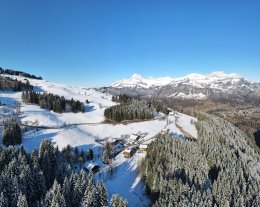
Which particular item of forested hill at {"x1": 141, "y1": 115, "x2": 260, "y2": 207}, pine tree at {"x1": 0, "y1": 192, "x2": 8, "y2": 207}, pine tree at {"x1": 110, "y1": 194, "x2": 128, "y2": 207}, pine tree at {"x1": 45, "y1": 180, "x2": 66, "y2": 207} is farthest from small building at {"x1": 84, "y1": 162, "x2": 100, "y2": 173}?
pine tree at {"x1": 0, "y1": 192, "x2": 8, "y2": 207}

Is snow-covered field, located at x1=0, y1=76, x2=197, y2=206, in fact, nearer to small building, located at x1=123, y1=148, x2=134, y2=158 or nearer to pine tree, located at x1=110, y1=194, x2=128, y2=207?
small building, located at x1=123, y1=148, x2=134, y2=158

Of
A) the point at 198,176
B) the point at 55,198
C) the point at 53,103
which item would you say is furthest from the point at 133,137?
the point at 55,198

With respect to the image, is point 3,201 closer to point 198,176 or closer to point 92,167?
point 92,167

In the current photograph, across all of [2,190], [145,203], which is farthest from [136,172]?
[2,190]

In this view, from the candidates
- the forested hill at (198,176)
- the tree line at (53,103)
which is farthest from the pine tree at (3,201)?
the tree line at (53,103)

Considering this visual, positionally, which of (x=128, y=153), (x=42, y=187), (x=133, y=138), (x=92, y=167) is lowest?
(x=92, y=167)

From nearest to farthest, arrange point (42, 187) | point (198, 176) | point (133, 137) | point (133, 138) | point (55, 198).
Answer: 1. point (55, 198)
2. point (42, 187)
3. point (198, 176)
4. point (133, 138)
5. point (133, 137)

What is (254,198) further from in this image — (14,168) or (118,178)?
(14,168)
